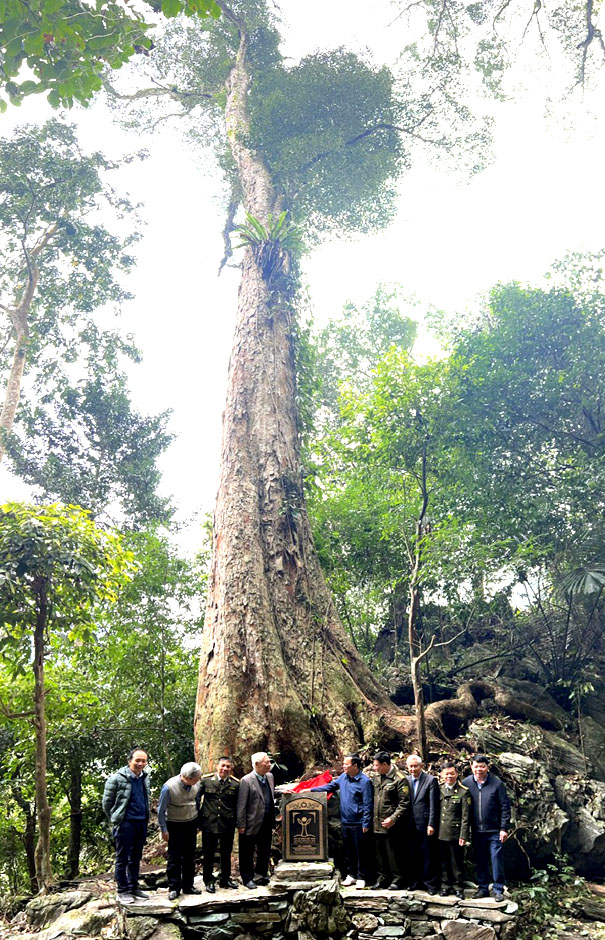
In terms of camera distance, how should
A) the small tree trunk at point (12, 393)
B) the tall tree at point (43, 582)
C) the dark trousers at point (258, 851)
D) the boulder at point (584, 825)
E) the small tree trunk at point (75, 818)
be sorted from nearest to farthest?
the dark trousers at point (258, 851) < the tall tree at point (43, 582) < the boulder at point (584, 825) < the small tree trunk at point (75, 818) < the small tree trunk at point (12, 393)

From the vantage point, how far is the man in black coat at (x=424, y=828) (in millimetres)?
5309

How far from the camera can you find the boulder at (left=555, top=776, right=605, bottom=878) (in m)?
6.58

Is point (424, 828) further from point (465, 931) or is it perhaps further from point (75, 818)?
point (75, 818)

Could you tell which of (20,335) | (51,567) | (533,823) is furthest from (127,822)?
(20,335)

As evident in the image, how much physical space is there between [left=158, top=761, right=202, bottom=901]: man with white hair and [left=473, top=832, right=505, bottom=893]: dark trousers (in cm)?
256

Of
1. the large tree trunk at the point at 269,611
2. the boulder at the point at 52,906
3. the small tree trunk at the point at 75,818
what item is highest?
the large tree trunk at the point at 269,611

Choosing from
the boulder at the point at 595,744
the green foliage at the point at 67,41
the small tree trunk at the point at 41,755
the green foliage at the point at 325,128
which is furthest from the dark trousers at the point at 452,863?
the green foliage at the point at 325,128

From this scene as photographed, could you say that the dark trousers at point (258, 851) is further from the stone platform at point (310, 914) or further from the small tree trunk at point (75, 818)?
the small tree trunk at point (75, 818)

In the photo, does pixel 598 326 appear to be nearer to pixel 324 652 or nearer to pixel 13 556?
pixel 324 652

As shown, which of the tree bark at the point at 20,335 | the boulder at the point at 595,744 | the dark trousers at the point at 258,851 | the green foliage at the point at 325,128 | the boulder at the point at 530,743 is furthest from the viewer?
the green foliage at the point at 325,128


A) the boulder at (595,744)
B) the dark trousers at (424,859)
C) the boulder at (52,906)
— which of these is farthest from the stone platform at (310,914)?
the boulder at (595,744)

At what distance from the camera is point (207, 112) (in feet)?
58.3

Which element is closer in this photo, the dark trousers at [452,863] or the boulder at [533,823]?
the dark trousers at [452,863]

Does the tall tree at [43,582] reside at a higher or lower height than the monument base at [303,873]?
higher
